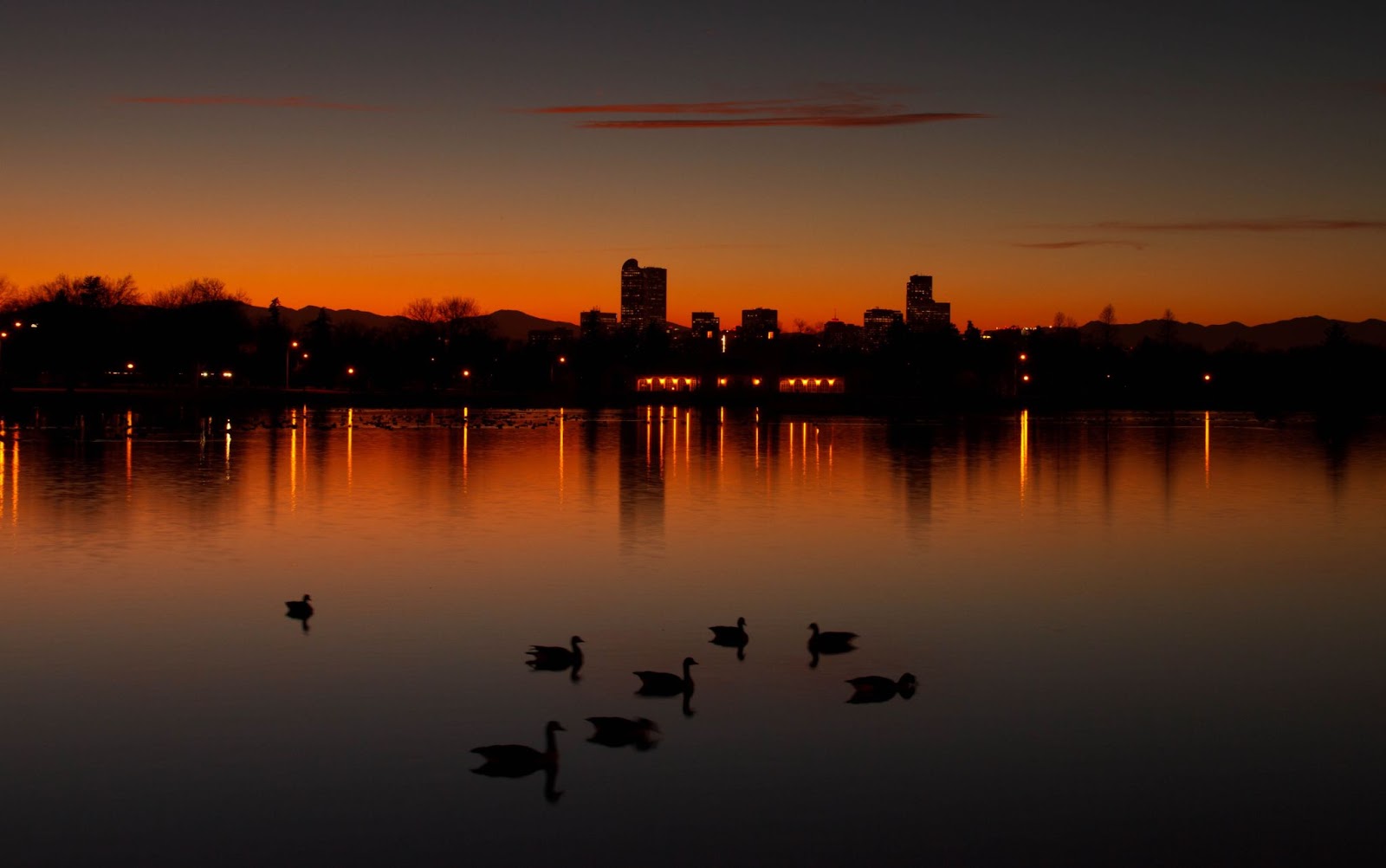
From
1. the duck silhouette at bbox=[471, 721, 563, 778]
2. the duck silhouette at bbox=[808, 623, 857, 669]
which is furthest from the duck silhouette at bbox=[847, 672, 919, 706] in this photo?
the duck silhouette at bbox=[471, 721, 563, 778]

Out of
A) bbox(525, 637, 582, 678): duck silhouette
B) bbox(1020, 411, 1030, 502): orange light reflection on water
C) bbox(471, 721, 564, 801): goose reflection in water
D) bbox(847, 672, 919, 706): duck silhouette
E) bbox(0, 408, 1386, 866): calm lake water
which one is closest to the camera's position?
bbox(0, 408, 1386, 866): calm lake water

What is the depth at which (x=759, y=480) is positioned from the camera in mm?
40625

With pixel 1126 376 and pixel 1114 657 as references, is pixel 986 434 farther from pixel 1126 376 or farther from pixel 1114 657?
pixel 1126 376

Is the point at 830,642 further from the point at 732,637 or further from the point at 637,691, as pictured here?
the point at 637,691

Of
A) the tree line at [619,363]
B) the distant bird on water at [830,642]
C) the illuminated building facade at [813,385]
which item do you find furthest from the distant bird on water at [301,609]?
the illuminated building facade at [813,385]

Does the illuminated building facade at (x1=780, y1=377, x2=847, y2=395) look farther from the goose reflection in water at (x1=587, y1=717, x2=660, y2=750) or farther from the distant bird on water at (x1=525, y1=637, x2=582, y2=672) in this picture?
the goose reflection in water at (x1=587, y1=717, x2=660, y2=750)

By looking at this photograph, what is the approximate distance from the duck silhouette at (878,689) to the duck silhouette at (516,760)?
143 inches

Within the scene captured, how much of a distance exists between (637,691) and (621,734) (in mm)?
1861

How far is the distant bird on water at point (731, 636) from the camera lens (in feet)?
53.4

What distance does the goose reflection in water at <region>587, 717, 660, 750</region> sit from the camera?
40.2 feet

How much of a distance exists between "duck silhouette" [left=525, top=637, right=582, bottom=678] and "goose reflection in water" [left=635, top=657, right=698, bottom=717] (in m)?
1.20

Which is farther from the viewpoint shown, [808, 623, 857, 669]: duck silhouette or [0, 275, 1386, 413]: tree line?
[0, 275, 1386, 413]: tree line

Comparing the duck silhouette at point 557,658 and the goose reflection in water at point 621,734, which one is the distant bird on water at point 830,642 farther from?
the goose reflection in water at point 621,734

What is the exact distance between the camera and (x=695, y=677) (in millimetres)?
14781
